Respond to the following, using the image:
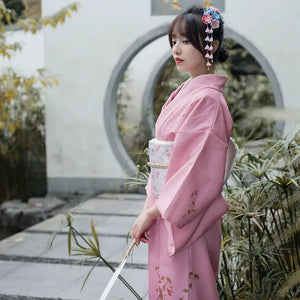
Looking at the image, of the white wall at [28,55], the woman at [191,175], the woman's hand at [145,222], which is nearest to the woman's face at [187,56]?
the woman at [191,175]

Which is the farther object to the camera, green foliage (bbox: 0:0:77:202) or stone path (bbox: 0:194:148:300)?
green foliage (bbox: 0:0:77:202)

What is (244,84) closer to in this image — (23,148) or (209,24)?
(23,148)

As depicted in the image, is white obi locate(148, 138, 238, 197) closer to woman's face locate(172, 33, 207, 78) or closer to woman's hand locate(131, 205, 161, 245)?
woman's hand locate(131, 205, 161, 245)

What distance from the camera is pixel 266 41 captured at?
548cm

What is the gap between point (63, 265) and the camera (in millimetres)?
3518

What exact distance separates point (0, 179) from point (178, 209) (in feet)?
16.5

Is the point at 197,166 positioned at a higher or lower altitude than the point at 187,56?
lower

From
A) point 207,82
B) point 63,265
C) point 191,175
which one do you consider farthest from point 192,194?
point 63,265

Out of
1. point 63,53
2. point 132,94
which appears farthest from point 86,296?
point 132,94

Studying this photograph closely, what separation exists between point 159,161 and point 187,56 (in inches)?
12.0

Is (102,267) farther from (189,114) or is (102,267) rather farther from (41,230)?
(189,114)

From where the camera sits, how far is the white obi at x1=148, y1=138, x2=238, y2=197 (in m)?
1.63

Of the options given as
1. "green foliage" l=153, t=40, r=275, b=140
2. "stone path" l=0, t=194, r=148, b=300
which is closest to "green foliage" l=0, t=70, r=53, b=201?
"stone path" l=0, t=194, r=148, b=300

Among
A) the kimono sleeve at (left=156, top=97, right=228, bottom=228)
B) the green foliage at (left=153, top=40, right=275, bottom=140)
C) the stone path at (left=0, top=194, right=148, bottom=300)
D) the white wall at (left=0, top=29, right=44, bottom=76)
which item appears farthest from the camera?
the green foliage at (left=153, top=40, right=275, bottom=140)
